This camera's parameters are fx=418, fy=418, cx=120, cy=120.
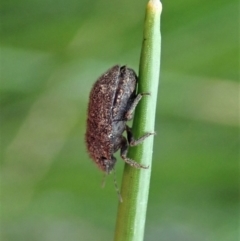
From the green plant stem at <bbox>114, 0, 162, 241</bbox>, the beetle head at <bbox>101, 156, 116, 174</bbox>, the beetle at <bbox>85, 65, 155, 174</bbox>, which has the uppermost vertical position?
the beetle at <bbox>85, 65, 155, 174</bbox>

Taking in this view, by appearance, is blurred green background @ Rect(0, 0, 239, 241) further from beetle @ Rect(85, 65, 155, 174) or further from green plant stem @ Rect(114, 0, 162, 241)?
green plant stem @ Rect(114, 0, 162, 241)

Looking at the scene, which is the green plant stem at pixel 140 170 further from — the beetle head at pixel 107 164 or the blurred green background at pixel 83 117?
the blurred green background at pixel 83 117

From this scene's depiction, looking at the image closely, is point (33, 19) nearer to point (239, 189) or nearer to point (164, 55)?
point (164, 55)

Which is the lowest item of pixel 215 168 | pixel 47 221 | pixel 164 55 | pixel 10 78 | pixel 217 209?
pixel 47 221

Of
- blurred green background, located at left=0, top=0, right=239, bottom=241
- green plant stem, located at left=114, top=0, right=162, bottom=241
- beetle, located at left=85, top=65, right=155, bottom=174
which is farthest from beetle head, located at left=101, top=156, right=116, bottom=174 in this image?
blurred green background, located at left=0, top=0, right=239, bottom=241

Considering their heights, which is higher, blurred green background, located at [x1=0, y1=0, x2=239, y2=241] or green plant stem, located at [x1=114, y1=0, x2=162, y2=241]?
blurred green background, located at [x1=0, y1=0, x2=239, y2=241]

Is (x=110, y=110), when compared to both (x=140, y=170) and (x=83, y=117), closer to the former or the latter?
(x=140, y=170)

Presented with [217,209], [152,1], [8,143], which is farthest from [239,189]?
[152,1]
